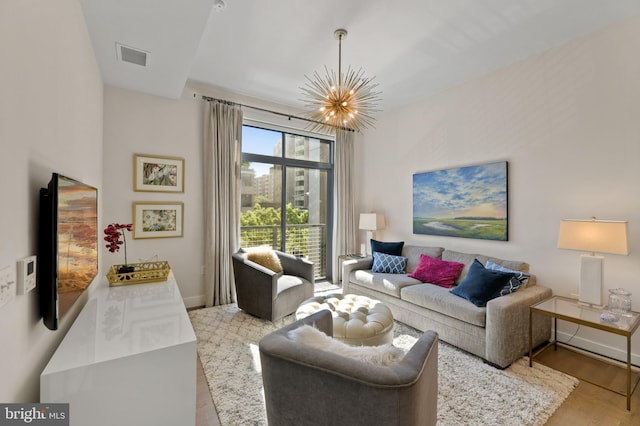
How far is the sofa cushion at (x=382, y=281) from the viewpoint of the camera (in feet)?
11.1

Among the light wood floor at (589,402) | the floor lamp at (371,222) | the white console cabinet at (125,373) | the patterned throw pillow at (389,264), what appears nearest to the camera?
the white console cabinet at (125,373)

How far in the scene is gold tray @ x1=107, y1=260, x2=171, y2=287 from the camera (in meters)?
2.45

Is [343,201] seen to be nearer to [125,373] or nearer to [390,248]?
[390,248]

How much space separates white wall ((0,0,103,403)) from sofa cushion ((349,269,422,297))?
2938 millimetres

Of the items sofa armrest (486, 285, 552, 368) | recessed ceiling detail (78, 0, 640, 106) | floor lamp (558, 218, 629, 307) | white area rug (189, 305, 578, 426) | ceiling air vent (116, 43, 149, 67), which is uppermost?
recessed ceiling detail (78, 0, 640, 106)

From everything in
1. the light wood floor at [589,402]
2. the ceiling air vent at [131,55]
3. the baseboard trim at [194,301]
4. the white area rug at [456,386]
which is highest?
the ceiling air vent at [131,55]

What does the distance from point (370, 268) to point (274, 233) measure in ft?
5.36

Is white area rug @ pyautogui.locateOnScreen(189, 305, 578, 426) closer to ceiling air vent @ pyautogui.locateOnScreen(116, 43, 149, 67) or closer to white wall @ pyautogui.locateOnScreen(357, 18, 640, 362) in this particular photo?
white wall @ pyautogui.locateOnScreen(357, 18, 640, 362)

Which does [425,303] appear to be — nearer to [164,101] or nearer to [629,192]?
[629,192]

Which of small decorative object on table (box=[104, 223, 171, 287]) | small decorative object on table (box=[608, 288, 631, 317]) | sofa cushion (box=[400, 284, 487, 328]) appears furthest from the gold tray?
small decorative object on table (box=[608, 288, 631, 317])

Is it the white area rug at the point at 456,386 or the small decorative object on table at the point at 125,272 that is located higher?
the small decorative object on table at the point at 125,272

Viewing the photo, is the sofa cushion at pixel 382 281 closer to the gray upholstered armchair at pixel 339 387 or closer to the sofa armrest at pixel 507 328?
the sofa armrest at pixel 507 328

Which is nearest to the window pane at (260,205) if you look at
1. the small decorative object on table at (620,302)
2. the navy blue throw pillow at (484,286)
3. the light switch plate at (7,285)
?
the navy blue throw pillow at (484,286)

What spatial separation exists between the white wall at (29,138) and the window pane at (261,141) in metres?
2.58
